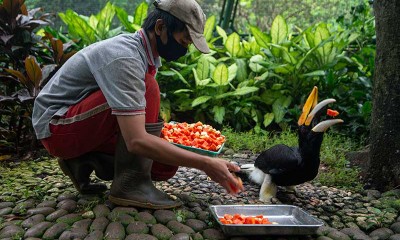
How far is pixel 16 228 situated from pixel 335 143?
335 cm

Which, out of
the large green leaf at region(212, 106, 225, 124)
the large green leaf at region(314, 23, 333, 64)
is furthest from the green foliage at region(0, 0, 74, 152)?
the large green leaf at region(314, 23, 333, 64)

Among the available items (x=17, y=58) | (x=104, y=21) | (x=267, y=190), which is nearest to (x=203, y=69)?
(x=104, y=21)

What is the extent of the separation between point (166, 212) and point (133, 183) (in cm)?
25

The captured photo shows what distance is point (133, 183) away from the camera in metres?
2.76

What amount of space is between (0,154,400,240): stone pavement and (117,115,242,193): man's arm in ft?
1.46

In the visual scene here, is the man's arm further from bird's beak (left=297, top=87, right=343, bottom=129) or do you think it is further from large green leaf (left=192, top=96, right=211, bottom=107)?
large green leaf (left=192, top=96, right=211, bottom=107)

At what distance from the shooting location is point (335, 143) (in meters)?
4.96

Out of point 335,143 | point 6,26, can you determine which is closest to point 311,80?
point 335,143

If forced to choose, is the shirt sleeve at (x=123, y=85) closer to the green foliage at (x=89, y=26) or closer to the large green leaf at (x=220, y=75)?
the large green leaf at (x=220, y=75)

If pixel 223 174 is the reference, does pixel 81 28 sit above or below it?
above

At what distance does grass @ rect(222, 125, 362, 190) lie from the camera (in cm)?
387

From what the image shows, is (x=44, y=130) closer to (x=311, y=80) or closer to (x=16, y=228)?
(x=16, y=228)

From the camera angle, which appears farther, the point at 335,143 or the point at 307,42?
the point at 307,42

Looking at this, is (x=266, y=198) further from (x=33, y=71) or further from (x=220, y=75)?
(x=220, y=75)
